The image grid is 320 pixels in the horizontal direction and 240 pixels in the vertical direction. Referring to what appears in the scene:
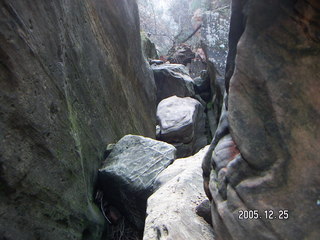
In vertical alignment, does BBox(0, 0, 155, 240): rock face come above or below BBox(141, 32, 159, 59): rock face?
above

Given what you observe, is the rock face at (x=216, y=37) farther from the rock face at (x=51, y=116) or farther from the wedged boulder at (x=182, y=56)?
the rock face at (x=51, y=116)

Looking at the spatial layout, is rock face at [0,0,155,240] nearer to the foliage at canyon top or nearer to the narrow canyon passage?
the narrow canyon passage

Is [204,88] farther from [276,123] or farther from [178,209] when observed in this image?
[276,123]

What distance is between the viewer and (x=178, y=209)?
2305mm

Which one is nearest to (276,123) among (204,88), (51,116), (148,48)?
(51,116)

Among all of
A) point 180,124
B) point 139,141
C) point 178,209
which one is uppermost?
point 178,209

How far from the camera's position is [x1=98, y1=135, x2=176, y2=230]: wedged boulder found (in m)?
3.26

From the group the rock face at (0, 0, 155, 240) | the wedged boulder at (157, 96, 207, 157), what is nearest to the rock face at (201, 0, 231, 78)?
the wedged boulder at (157, 96, 207, 157)

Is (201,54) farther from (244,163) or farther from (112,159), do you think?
(244,163)

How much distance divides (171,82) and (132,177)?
20.8ft

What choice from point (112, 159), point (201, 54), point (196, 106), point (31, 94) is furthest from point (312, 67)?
point (201, 54)

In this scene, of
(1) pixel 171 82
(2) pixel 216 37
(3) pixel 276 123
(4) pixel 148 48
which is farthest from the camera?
(4) pixel 148 48

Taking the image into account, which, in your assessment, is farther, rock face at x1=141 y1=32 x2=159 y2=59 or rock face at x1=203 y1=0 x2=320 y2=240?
rock face at x1=141 y1=32 x2=159 y2=59

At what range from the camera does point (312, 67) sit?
137cm
